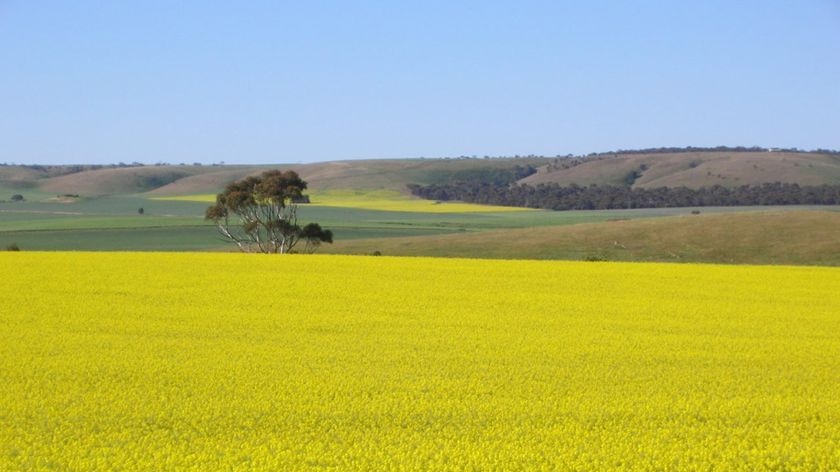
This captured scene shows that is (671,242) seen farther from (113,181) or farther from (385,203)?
(113,181)

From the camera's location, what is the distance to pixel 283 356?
16.5 meters

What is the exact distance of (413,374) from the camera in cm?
1512

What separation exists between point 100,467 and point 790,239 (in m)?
42.7

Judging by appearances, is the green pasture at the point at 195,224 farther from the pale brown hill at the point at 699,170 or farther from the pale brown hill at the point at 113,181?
the pale brown hill at the point at 113,181

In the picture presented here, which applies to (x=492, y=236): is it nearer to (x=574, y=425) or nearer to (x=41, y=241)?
(x=41, y=241)

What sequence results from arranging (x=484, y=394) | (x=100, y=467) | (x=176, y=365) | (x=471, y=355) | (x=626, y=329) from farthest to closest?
(x=626, y=329)
(x=471, y=355)
(x=176, y=365)
(x=484, y=394)
(x=100, y=467)

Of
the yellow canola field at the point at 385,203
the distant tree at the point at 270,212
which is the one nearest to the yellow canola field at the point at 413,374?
the distant tree at the point at 270,212

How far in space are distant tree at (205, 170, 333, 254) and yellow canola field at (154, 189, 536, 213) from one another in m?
41.0

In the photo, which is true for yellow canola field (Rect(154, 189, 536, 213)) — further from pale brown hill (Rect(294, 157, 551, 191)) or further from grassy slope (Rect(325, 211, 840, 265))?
grassy slope (Rect(325, 211, 840, 265))

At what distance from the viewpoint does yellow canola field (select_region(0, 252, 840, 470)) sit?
1135 centimetres

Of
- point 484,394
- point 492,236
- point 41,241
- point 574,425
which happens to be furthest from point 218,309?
point 41,241

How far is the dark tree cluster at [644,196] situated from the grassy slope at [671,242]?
41735 millimetres

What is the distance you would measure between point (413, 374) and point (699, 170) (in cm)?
13036

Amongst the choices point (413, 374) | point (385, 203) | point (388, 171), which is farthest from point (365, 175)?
point (413, 374)
